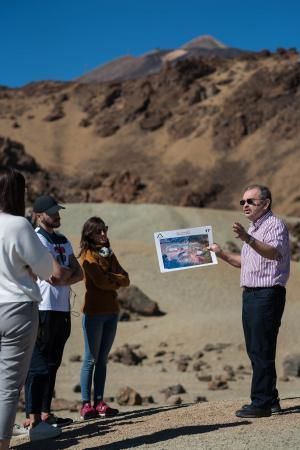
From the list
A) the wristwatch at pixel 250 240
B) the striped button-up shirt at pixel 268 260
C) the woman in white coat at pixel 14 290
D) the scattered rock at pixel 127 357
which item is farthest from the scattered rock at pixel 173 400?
the woman in white coat at pixel 14 290

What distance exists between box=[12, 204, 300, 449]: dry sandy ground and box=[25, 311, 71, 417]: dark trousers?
1.13ft

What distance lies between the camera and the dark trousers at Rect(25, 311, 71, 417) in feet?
20.6

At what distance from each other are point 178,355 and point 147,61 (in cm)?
11915

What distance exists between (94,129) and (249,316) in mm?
61349

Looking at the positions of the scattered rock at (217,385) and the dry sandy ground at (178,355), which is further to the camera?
the scattered rock at (217,385)

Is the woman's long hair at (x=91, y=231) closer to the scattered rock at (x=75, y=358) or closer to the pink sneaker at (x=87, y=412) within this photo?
the pink sneaker at (x=87, y=412)

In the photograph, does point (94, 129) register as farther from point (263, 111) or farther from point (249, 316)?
point (249, 316)

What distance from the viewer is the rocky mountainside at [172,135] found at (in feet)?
161

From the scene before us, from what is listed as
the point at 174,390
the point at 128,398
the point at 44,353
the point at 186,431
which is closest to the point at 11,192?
the point at 44,353

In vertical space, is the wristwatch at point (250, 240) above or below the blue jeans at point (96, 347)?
above

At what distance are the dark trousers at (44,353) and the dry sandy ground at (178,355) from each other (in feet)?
1.13

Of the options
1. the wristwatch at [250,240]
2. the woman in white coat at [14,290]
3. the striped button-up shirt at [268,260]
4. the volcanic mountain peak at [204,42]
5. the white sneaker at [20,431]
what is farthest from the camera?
the volcanic mountain peak at [204,42]

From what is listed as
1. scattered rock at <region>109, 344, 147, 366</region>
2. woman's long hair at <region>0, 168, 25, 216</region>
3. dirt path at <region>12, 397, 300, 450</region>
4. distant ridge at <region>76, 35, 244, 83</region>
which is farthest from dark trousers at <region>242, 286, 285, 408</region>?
distant ridge at <region>76, 35, 244, 83</region>

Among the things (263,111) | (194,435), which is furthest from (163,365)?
(263,111)
